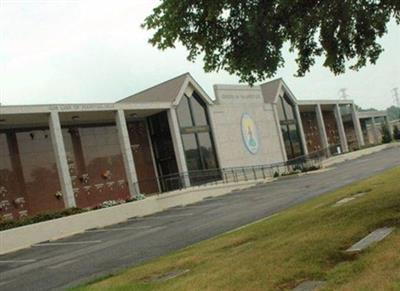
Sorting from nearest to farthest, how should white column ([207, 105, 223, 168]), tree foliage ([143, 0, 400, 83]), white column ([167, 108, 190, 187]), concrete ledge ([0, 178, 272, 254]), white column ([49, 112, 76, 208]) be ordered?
tree foliage ([143, 0, 400, 83]) → concrete ledge ([0, 178, 272, 254]) → white column ([49, 112, 76, 208]) → white column ([167, 108, 190, 187]) → white column ([207, 105, 223, 168])

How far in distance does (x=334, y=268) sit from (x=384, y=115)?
240ft

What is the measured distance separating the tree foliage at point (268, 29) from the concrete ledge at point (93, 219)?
1455cm

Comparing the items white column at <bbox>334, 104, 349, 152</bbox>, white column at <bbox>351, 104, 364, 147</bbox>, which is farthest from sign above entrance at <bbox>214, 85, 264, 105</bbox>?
white column at <bbox>351, 104, 364, 147</bbox>

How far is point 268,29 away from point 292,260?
459 centimetres

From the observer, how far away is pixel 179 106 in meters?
38.3

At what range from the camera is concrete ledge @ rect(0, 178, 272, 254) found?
22484 mm

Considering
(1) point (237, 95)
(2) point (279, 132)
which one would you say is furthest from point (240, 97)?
(2) point (279, 132)

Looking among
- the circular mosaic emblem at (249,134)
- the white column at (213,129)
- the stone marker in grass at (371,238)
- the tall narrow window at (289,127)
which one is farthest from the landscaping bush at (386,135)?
the stone marker in grass at (371,238)

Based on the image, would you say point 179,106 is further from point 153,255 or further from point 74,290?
point 74,290

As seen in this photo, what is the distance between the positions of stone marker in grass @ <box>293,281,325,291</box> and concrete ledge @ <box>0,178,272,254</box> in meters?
18.0

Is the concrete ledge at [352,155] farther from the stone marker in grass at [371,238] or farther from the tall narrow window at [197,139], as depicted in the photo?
the stone marker in grass at [371,238]

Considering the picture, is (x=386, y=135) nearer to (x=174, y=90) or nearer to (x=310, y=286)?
(x=174, y=90)

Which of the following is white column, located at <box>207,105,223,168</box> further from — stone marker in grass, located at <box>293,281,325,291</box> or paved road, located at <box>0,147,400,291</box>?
stone marker in grass, located at <box>293,281,325,291</box>

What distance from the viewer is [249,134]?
45031mm
